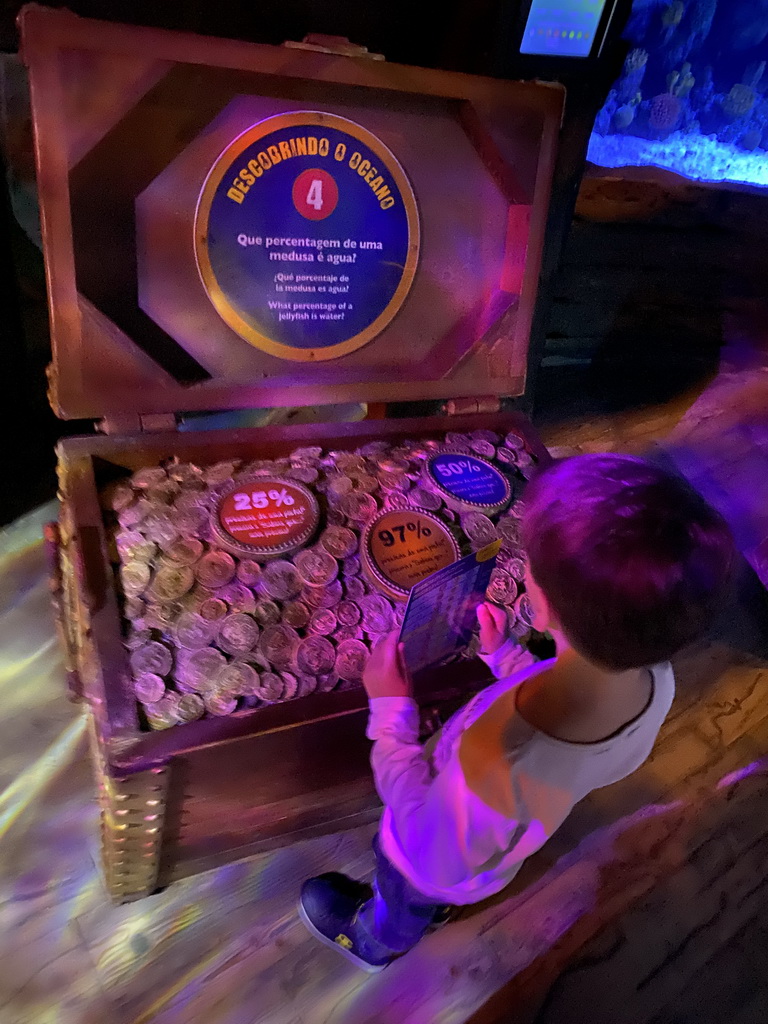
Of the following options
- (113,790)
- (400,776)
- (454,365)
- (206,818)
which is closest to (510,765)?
(400,776)

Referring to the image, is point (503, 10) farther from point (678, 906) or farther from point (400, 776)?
point (678, 906)

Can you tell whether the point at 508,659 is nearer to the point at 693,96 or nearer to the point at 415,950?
the point at 415,950

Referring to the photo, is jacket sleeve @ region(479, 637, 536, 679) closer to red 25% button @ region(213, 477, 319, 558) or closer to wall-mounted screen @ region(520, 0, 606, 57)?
red 25% button @ region(213, 477, 319, 558)

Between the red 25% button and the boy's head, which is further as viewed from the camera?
the red 25% button

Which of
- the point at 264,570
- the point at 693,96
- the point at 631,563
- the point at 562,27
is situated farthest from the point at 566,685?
the point at 693,96

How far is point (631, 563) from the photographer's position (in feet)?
2.20

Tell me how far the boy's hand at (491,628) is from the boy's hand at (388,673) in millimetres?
161

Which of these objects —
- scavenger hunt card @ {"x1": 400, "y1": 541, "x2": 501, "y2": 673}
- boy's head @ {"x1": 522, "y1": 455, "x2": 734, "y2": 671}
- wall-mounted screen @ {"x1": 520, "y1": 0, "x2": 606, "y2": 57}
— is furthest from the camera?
wall-mounted screen @ {"x1": 520, "y1": 0, "x2": 606, "y2": 57}

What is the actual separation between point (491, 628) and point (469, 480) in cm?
33

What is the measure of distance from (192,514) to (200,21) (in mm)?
959

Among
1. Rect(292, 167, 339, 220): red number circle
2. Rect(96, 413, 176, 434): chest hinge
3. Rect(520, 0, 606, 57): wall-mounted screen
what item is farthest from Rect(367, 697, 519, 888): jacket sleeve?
Rect(520, 0, 606, 57): wall-mounted screen

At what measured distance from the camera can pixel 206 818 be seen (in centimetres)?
118

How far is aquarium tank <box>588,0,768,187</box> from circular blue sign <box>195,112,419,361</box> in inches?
46.4

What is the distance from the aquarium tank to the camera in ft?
6.61
